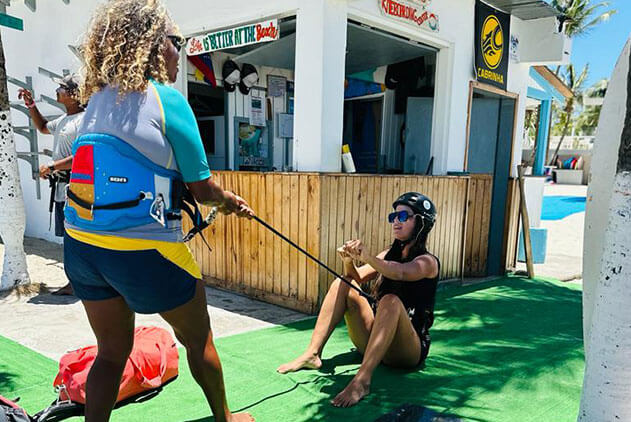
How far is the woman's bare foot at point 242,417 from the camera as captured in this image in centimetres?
221

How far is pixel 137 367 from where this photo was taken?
8.50ft

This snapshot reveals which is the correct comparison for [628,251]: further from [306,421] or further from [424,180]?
[424,180]

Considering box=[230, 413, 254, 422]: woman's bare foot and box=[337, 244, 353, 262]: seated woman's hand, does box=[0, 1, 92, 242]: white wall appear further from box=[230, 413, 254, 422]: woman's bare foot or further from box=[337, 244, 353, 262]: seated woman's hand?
box=[230, 413, 254, 422]: woman's bare foot

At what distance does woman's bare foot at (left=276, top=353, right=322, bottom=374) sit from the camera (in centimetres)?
296

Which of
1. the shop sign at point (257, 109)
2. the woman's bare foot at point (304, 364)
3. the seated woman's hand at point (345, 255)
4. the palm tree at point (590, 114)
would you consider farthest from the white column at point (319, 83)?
the palm tree at point (590, 114)

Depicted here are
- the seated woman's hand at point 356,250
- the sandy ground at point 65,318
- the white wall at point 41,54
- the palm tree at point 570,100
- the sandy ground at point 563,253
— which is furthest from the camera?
the palm tree at point 570,100

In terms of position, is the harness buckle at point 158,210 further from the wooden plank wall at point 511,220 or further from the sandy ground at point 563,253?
the sandy ground at point 563,253

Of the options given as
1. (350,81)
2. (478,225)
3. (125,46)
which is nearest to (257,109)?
(350,81)

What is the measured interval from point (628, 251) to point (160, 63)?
199cm

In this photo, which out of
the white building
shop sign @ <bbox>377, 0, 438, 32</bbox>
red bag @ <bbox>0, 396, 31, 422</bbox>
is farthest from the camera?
shop sign @ <bbox>377, 0, 438, 32</bbox>

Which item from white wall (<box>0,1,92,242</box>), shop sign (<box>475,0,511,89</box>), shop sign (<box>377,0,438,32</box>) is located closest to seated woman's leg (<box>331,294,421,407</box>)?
shop sign (<box>377,0,438,32</box>)

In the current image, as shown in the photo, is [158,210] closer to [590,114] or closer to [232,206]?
[232,206]

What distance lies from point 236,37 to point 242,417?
3.87 m

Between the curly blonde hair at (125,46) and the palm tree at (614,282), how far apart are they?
6.07 feet
